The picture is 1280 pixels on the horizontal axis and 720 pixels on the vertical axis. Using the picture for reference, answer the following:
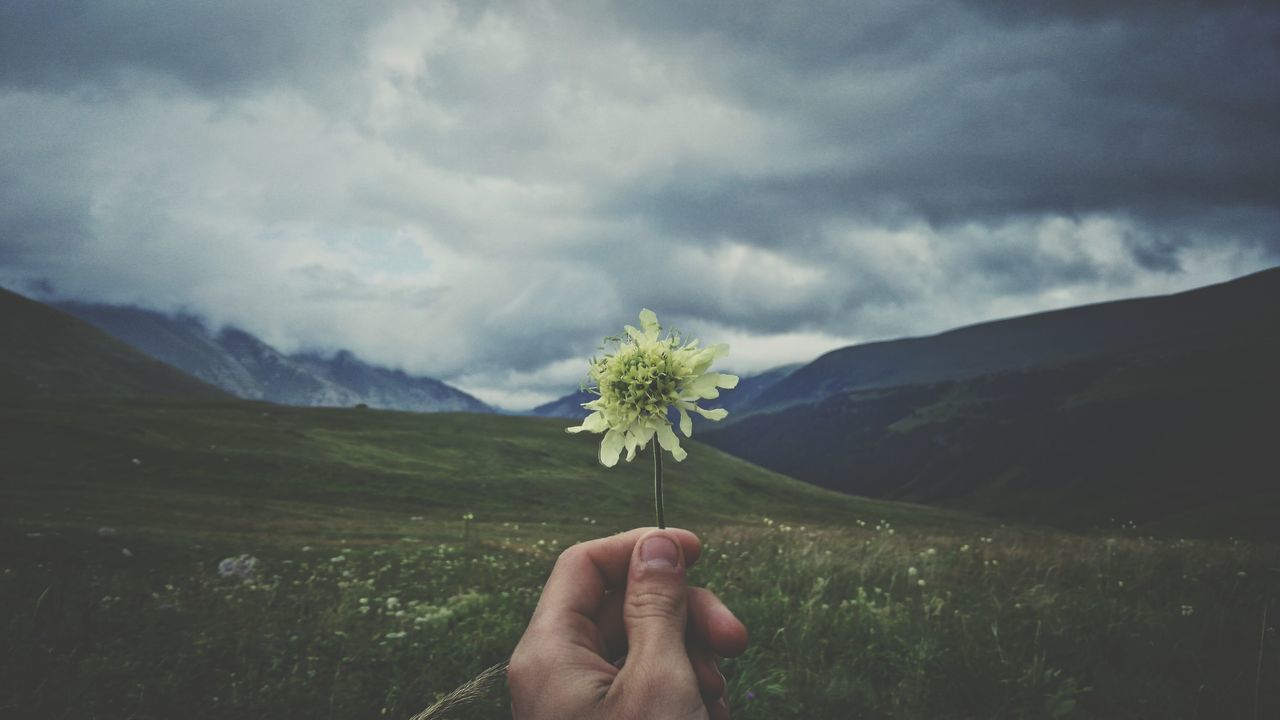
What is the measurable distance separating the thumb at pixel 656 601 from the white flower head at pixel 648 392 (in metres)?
0.57

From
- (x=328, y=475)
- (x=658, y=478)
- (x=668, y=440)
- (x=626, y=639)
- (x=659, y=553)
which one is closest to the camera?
(x=658, y=478)

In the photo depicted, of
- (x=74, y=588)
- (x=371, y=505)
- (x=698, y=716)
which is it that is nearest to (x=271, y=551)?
(x=74, y=588)

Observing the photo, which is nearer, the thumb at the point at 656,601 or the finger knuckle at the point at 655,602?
the thumb at the point at 656,601

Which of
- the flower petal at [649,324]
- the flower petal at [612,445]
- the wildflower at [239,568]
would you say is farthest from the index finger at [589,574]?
the wildflower at [239,568]

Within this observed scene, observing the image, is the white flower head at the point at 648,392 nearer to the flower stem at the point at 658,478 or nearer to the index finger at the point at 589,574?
the flower stem at the point at 658,478

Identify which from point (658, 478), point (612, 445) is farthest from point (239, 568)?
point (658, 478)

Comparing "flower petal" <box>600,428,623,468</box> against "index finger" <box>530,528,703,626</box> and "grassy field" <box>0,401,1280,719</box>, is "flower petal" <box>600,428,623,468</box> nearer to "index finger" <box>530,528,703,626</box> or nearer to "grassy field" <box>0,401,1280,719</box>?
"index finger" <box>530,528,703,626</box>

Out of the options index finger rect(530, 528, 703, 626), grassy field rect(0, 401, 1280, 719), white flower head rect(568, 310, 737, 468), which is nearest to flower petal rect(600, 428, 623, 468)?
white flower head rect(568, 310, 737, 468)

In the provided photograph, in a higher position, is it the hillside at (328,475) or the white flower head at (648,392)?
the white flower head at (648,392)

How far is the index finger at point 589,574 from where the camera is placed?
3404mm

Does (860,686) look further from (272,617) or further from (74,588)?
(74,588)

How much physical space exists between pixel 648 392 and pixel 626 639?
1485mm

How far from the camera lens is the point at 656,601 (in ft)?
10.8

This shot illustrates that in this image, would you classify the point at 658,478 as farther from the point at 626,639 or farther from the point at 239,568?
the point at 239,568
